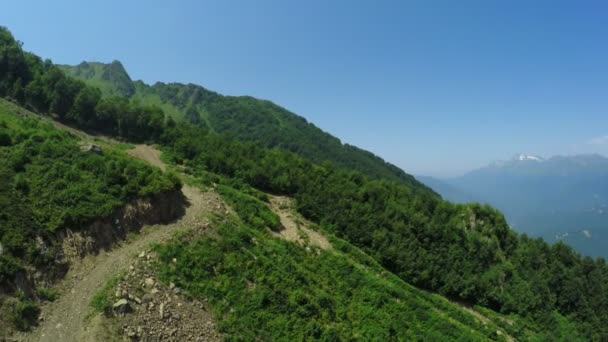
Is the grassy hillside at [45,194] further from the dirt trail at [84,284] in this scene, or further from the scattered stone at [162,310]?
the scattered stone at [162,310]

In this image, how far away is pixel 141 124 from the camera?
6072cm

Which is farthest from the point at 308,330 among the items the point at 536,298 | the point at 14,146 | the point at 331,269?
the point at 536,298

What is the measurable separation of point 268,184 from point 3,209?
104 ft

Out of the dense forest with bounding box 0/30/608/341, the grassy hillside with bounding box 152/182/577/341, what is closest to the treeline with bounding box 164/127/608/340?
the dense forest with bounding box 0/30/608/341

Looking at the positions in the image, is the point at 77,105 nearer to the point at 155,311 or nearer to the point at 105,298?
the point at 105,298

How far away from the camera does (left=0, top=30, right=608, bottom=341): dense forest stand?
43719 millimetres

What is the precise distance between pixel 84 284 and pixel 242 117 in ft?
430

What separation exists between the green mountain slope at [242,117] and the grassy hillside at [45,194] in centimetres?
9326

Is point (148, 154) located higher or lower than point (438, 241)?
higher

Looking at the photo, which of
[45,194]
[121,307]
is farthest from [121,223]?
[121,307]

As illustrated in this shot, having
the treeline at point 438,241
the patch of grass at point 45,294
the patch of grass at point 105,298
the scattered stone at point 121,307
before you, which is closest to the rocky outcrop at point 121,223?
the patch of grass at point 45,294

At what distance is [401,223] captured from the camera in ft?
152

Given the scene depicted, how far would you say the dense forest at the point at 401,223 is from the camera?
43.7 metres

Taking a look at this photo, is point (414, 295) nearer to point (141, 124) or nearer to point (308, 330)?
point (308, 330)
